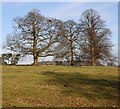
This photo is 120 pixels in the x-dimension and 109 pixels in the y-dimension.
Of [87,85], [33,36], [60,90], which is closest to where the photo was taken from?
[60,90]

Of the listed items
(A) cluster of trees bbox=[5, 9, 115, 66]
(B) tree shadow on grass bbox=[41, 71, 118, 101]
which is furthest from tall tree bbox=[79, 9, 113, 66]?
(B) tree shadow on grass bbox=[41, 71, 118, 101]

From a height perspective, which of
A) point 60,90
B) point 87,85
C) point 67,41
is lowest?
point 60,90

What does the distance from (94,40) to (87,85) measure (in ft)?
106

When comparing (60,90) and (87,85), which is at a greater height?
(87,85)

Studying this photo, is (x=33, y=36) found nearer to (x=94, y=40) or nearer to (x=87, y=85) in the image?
(x=94, y=40)

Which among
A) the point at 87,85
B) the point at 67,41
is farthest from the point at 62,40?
the point at 87,85

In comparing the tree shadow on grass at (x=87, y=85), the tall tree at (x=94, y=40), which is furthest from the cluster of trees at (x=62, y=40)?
the tree shadow on grass at (x=87, y=85)

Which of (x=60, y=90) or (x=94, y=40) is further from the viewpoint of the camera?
(x=94, y=40)

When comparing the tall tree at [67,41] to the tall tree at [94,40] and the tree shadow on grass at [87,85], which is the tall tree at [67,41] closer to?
the tall tree at [94,40]

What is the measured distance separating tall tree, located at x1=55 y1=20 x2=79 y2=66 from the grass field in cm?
2549

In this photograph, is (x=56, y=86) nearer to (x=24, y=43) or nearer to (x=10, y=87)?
(x=10, y=87)

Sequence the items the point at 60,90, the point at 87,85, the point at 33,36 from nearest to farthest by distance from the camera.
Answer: the point at 60,90
the point at 87,85
the point at 33,36

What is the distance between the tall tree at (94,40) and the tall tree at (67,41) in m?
1.38

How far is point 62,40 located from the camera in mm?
52375
